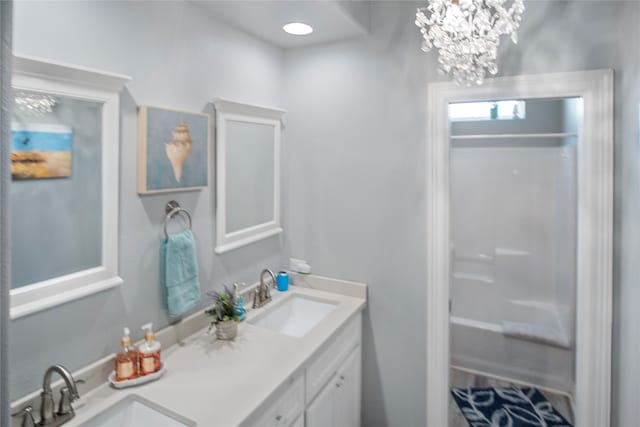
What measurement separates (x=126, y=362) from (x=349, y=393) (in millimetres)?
1208

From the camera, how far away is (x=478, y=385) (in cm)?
293

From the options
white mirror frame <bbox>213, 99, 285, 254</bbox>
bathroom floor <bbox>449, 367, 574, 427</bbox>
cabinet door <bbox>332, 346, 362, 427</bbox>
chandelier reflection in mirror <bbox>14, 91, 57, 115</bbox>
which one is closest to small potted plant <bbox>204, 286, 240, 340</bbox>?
white mirror frame <bbox>213, 99, 285, 254</bbox>

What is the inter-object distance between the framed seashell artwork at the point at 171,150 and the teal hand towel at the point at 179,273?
0.23 metres

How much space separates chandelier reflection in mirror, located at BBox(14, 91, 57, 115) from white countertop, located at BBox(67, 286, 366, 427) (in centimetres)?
97

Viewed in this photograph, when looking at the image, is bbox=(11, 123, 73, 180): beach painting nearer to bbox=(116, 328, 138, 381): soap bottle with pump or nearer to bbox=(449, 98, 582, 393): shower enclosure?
bbox=(116, 328, 138, 381): soap bottle with pump

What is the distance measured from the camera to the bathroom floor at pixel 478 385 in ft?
8.33

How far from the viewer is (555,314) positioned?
3045 millimetres

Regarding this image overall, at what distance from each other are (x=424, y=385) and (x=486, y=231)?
1.70 m

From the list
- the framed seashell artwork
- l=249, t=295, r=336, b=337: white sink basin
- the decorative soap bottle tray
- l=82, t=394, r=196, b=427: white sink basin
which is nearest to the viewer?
l=82, t=394, r=196, b=427: white sink basin

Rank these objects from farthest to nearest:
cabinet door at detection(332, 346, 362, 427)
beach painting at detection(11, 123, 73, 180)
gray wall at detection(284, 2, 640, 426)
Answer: gray wall at detection(284, 2, 640, 426), cabinet door at detection(332, 346, 362, 427), beach painting at detection(11, 123, 73, 180)

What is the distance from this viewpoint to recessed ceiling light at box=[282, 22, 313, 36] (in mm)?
1980

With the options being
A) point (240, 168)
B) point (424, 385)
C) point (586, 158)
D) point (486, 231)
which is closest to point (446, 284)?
point (424, 385)

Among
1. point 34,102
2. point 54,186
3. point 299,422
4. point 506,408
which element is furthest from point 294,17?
point 506,408

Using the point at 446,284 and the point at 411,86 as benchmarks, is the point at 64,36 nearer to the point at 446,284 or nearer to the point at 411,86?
the point at 411,86
